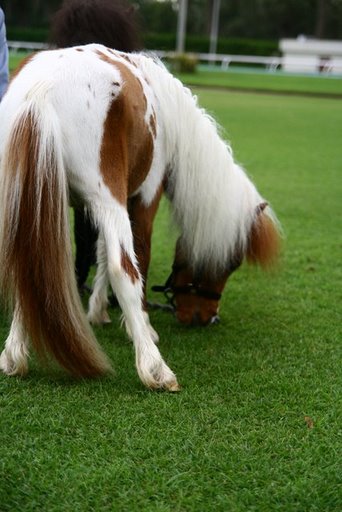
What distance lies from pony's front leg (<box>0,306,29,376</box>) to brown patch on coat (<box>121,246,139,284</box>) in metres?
0.48

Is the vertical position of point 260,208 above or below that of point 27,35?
above

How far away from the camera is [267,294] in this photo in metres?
4.49

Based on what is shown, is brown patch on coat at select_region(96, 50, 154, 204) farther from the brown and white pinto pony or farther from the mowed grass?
the mowed grass

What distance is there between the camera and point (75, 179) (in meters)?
2.71

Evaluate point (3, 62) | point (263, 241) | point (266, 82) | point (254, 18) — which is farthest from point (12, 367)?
point (254, 18)

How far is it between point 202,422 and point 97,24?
82.4 inches

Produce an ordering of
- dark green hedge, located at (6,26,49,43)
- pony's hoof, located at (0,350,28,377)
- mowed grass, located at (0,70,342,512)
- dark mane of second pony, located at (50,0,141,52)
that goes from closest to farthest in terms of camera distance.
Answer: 1. mowed grass, located at (0,70,342,512)
2. pony's hoof, located at (0,350,28,377)
3. dark mane of second pony, located at (50,0,141,52)
4. dark green hedge, located at (6,26,49,43)

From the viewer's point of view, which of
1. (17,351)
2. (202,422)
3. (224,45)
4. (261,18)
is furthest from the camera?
(261,18)

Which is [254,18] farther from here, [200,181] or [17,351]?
[17,351]

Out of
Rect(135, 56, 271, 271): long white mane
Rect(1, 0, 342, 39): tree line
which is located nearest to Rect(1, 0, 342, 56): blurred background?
Rect(1, 0, 342, 39): tree line

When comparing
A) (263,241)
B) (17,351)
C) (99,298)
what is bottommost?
(99,298)

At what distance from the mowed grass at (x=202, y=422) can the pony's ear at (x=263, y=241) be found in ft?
1.34

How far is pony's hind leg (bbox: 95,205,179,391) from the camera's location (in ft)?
8.95

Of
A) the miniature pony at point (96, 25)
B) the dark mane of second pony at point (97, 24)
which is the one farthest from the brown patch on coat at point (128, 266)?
the dark mane of second pony at point (97, 24)
